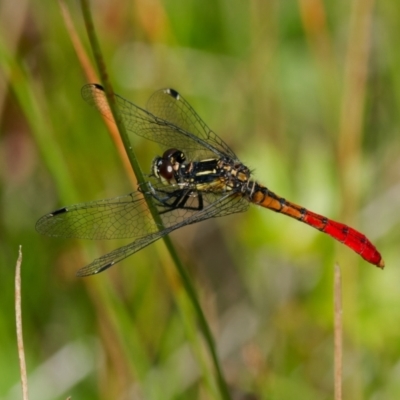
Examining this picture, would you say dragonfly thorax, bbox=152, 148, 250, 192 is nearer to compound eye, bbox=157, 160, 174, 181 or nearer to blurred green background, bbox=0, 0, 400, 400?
compound eye, bbox=157, 160, 174, 181

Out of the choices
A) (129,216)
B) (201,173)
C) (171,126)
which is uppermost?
(171,126)

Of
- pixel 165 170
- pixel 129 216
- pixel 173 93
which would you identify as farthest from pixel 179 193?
pixel 173 93

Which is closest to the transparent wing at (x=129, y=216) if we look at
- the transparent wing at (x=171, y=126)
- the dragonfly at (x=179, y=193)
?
the dragonfly at (x=179, y=193)

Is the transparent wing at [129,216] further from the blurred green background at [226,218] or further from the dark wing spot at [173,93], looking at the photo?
the dark wing spot at [173,93]

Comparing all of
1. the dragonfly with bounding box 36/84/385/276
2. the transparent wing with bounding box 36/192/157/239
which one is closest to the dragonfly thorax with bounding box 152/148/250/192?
the dragonfly with bounding box 36/84/385/276

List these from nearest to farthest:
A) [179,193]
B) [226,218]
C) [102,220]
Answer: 1. [102,220]
2. [179,193]
3. [226,218]

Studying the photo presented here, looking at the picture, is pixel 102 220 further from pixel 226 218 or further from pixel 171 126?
pixel 226 218
